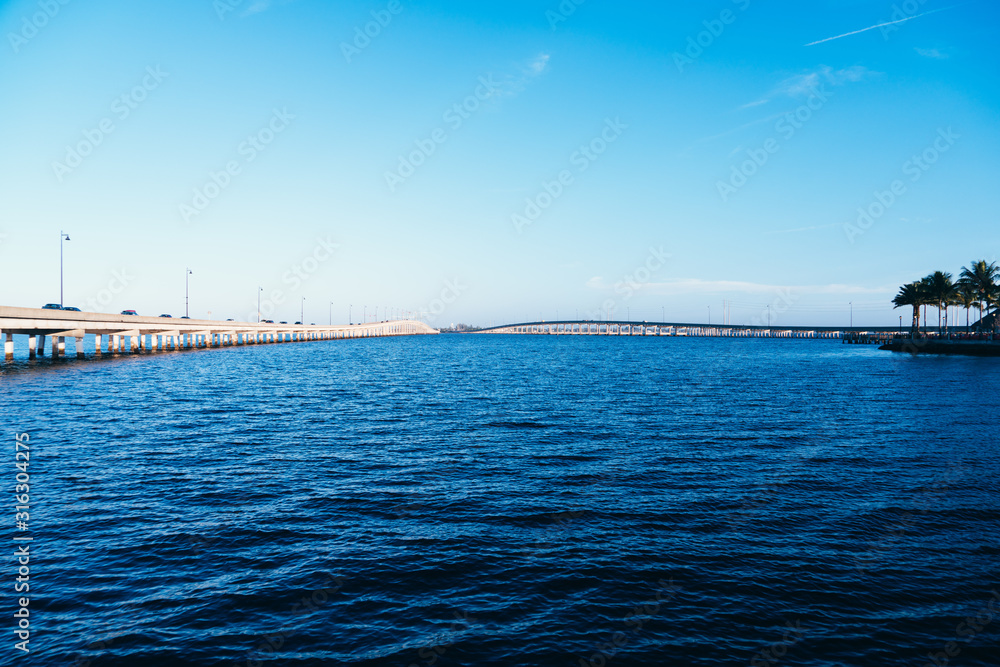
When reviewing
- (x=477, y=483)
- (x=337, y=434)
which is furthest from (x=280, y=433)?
(x=477, y=483)

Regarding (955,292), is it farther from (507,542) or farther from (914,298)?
(507,542)

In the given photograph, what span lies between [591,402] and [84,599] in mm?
34285

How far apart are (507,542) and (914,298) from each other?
151414mm

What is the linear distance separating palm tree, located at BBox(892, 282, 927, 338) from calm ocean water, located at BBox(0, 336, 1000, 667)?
119 metres

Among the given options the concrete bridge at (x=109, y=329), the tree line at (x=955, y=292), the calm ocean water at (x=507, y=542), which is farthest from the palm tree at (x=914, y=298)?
the concrete bridge at (x=109, y=329)

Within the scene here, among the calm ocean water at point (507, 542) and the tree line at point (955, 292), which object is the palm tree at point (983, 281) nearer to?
the tree line at point (955, 292)

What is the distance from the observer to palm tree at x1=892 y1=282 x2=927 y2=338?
4945 inches

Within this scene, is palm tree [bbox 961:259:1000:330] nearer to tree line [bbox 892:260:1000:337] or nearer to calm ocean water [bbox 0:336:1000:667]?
tree line [bbox 892:260:1000:337]

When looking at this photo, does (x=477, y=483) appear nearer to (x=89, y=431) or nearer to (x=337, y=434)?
(x=337, y=434)

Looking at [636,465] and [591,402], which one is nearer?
[636,465]

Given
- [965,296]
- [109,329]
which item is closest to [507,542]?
[109,329]

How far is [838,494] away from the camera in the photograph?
18391 millimetres

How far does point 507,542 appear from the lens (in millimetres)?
14242

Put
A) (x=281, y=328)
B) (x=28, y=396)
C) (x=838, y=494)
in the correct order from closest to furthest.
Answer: (x=838, y=494) < (x=28, y=396) < (x=281, y=328)
